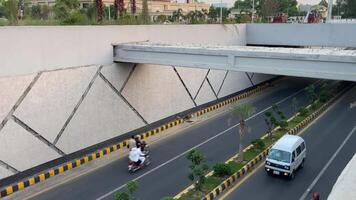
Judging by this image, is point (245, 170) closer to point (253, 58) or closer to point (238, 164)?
point (238, 164)

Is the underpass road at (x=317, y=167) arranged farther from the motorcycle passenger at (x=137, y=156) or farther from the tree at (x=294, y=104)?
the motorcycle passenger at (x=137, y=156)

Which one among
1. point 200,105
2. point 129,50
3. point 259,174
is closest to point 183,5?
point 200,105

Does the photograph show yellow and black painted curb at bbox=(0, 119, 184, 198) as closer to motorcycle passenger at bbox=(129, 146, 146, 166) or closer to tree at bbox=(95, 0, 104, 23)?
motorcycle passenger at bbox=(129, 146, 146, 166)

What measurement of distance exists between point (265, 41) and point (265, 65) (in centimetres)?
1836

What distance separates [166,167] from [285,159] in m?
5.12

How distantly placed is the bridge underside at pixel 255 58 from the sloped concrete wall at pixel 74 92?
5.56 ft

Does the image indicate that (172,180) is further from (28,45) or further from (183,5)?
Answer: (183,5)

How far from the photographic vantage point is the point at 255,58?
1681cm

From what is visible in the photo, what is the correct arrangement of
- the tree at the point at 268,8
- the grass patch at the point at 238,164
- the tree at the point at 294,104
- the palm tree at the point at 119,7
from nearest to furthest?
the grass patch at the point at 238,164
the palm tree at the point at 119,7
the tree at the point at 294,104
the tree at the point at 268,8

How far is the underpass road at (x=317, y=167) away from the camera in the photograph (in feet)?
47.2

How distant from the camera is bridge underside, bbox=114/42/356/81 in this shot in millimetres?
15031

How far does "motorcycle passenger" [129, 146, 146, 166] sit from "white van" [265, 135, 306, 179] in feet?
17.3

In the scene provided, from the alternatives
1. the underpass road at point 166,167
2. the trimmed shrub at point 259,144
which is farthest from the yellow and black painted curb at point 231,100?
the trimmed shrub at point 259,144

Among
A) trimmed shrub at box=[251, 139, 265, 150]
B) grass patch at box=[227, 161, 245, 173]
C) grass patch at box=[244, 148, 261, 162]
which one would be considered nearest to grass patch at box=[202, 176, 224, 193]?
grass patch at box=[227, 161, 245, 173]
